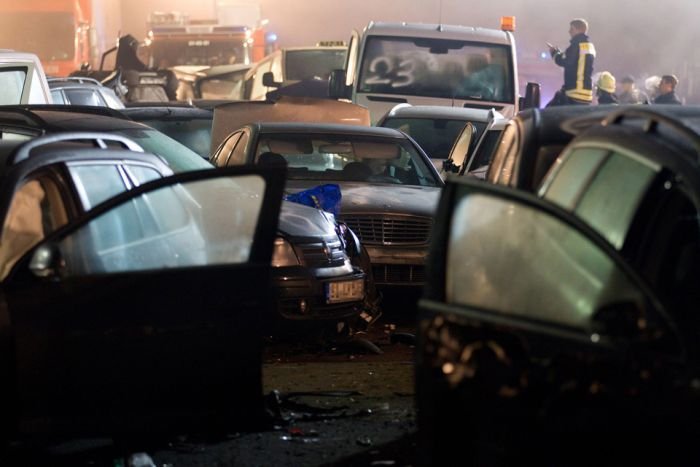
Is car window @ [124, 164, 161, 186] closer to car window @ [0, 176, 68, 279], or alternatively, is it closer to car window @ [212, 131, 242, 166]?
car window @ [0, 176, 68, 279]

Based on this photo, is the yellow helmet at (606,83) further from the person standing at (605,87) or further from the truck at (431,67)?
the truck at (431,67)

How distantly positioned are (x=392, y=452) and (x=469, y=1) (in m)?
30.9

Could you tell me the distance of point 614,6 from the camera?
1437 inches

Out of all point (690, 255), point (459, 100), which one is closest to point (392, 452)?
point (690, 255)

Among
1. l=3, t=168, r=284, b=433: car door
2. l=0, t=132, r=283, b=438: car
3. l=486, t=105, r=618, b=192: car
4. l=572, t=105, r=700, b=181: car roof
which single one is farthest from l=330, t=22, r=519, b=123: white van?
l=572, t=105, r=700, b=181: car roof

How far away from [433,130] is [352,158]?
156 inches

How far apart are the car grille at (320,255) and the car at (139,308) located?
3.33 meters

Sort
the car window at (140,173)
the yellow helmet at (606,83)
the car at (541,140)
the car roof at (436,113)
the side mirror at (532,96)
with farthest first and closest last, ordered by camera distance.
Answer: the yellow helmet at (606,83), the side mirror at (532,96), the car roof at (436,113), the car window at (140,173), the car at (541,140)

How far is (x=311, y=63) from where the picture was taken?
28219 millimetres

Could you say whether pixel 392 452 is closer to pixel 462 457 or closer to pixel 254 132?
pixel 462 457

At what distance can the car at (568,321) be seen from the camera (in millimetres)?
4039

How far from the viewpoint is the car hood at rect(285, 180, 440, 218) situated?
1119 centimetres

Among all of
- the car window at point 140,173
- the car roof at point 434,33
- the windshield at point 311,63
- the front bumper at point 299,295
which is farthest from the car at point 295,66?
the car window at point 140,173

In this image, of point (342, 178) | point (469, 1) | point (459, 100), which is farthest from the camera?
point (469, 1)
